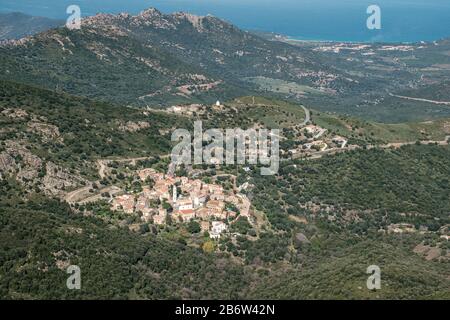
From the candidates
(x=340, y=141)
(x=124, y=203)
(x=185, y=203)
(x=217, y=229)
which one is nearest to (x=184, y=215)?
(x=185, y=203)

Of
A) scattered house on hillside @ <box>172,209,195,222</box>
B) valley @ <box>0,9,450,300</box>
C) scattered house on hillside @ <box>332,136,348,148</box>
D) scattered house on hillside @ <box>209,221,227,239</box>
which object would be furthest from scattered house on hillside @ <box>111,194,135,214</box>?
scattered house on hillside @ <box>332,136,348,148</box>

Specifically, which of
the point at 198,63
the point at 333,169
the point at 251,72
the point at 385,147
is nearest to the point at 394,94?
the point at 251,72

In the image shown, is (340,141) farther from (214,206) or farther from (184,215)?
(184,215)

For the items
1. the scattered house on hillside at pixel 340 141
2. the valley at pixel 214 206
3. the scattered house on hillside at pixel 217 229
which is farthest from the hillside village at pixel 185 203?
the scattered house on hillside at pixel 340 141

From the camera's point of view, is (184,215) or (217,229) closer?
(217,229)

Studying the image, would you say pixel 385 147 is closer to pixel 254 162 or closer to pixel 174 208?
pixel 254 162

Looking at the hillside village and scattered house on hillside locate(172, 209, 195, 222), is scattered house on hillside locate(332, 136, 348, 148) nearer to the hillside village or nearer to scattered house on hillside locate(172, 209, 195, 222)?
the hillside village

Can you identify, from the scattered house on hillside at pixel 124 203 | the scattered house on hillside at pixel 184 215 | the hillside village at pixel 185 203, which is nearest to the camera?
the hillside village at pixel 185 203

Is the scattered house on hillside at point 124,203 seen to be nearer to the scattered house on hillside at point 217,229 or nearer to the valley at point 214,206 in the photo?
the valley at point 214,206
